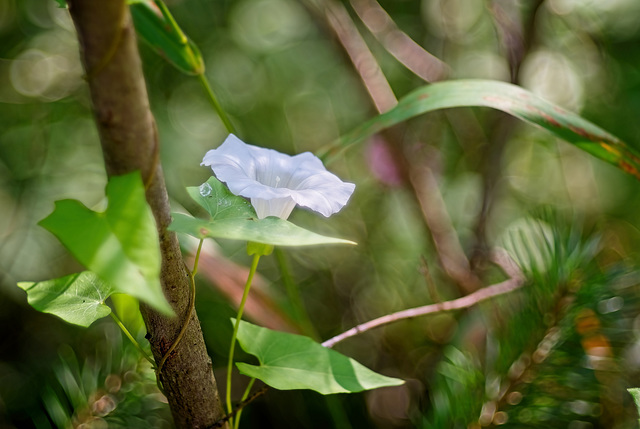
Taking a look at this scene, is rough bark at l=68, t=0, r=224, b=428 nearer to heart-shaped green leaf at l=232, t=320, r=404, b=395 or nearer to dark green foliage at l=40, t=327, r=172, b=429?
heart-shaped green leaf at l=232, t=320, r=404, b=395

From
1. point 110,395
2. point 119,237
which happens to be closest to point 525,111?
point 119,237

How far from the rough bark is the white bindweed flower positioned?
0.05m

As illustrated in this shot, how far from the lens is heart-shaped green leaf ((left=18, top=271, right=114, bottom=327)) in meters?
0.26

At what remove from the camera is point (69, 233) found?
20 cm

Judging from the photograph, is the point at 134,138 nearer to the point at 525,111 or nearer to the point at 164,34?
the point at 164,34

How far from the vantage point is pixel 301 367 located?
304 mm

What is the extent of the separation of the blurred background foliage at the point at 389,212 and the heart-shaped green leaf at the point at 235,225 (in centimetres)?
17

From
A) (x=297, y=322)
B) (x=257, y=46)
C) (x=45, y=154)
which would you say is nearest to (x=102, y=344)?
(x=297, y=322)

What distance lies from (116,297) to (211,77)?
53 cm

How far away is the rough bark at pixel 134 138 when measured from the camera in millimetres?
206

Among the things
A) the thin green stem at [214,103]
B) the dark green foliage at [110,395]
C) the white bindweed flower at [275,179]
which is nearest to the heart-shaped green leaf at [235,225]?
the white bindweed flower at [275,179]

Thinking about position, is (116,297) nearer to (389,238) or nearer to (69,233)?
(69,233)

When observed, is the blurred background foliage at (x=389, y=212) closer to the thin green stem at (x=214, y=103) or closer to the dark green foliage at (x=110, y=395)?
the dark green foliage at (x=110, y=395)

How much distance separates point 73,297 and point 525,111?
300 millimetres
